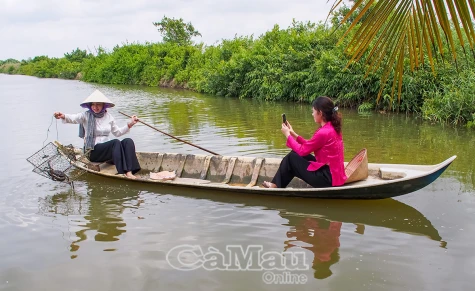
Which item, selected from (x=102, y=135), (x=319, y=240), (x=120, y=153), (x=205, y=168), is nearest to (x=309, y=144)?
(x=319, y=240)

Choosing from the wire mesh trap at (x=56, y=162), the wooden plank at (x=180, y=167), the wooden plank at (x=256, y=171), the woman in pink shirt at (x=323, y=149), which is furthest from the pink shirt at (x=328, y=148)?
the wire mesh trap at (x=56, y=162)

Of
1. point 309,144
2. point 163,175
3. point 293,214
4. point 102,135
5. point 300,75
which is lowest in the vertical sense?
point 293,214

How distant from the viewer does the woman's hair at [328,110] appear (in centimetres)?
459

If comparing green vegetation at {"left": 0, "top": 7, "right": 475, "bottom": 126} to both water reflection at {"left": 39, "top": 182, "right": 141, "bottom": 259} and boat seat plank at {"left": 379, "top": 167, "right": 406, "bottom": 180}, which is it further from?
water reflection at {"left": 39, "top": 182, "right": 141, "bottom": 259}

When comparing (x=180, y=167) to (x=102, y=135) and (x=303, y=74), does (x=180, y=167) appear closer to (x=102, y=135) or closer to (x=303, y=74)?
(x=102, y=135)

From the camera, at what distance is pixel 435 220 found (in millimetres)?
4434

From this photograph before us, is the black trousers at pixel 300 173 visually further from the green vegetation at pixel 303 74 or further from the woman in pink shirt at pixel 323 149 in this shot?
the green vegetation at pixel 303 74

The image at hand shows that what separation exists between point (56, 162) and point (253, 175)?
261 cm

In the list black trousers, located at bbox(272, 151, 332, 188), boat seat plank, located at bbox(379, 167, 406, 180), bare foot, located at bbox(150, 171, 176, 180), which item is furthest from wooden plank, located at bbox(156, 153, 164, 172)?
boat seat plank, located at bbox(379, 167, 406, 180)

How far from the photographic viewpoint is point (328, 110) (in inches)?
182

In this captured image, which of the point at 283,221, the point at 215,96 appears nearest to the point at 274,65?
the point at 215,96

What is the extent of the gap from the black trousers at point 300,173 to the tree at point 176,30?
30.0 m

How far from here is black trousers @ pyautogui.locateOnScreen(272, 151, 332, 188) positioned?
4.79 m

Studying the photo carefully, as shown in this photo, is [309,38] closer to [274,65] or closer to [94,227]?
[274,65]
